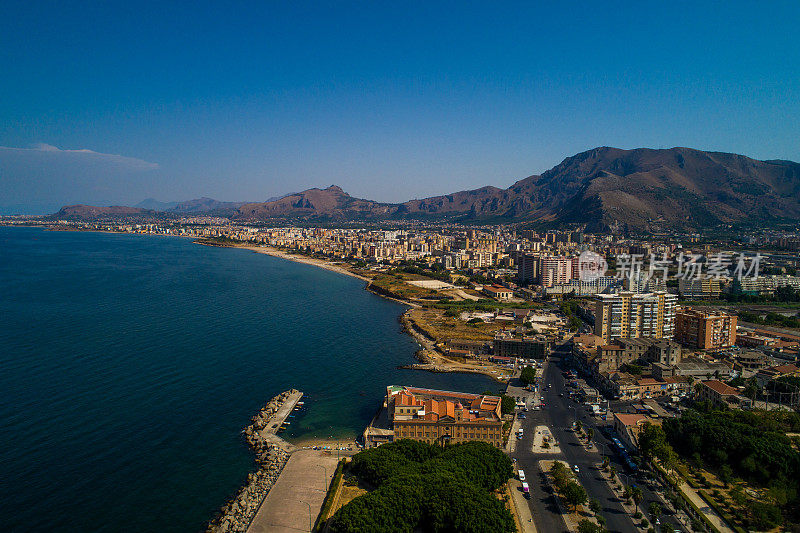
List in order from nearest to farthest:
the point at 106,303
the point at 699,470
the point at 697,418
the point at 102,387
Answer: the point at 699,470 < the point at 697,418 < the point at 102,387 < the point at 106,303

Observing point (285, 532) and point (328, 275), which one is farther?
point (328, 275)

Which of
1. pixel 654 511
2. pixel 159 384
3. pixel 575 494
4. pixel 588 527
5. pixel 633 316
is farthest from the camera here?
pixel 633 316

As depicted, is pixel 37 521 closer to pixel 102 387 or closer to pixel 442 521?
pixel 102 387

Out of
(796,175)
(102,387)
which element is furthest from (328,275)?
(796,175)

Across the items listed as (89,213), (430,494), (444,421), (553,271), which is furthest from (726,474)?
(89,213)

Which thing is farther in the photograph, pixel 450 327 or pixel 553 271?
pixel 553 271

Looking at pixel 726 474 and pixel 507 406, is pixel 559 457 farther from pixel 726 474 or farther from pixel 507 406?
pixel 726 474

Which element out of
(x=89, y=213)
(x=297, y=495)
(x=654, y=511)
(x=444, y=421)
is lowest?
(x=297, y=495)
